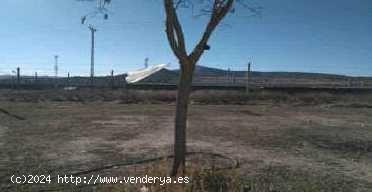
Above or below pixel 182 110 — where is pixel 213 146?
below

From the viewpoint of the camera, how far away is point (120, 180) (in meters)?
6.90

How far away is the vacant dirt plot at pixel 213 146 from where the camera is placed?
7.68m

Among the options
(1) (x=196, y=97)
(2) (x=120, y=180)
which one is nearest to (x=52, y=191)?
(2) (x=120, y=180)

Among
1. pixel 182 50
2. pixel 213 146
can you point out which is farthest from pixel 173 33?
pixel 213 146

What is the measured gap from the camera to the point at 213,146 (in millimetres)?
10625

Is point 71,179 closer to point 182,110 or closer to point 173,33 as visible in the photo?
point 182,110

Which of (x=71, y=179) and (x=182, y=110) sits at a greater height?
(x=182, y=110)

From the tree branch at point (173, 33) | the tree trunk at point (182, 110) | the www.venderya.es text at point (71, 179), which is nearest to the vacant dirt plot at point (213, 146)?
the www.venderya.es text at point (71, 179)

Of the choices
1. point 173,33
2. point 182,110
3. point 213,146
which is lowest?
point 213,146

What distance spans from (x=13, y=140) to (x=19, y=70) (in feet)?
96.9

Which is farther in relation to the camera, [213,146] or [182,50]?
[213,146]

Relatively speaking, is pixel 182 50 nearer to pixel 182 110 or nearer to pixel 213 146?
pixel 182 110

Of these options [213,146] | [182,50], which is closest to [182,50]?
[182,50]

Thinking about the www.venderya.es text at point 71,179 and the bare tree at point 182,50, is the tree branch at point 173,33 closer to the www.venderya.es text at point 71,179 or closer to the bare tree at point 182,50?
the bare tree at point 182,50
